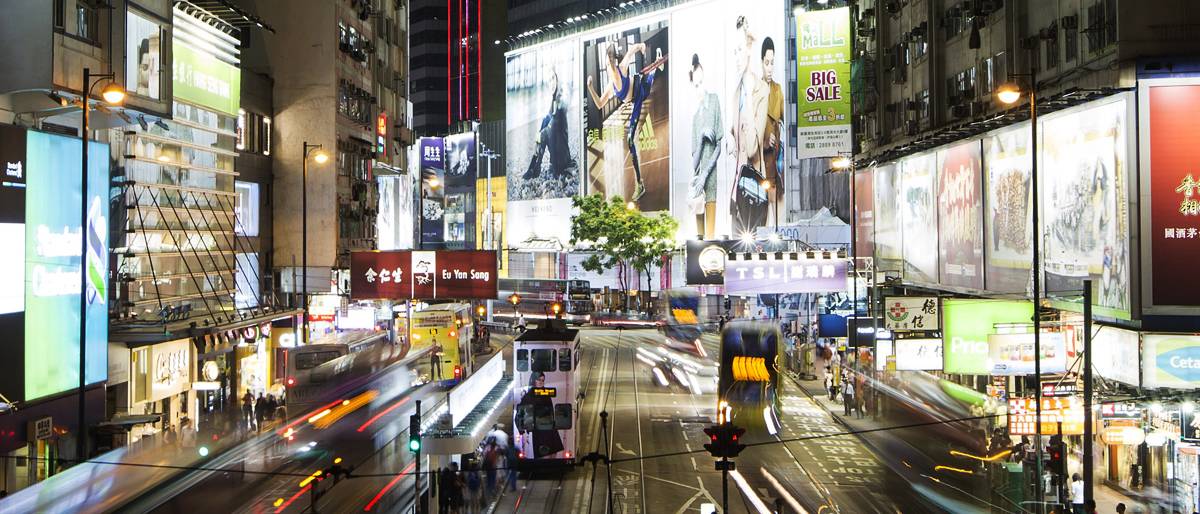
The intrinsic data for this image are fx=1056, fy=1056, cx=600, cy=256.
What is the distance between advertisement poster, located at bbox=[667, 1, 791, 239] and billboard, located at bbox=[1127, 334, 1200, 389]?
6592cm

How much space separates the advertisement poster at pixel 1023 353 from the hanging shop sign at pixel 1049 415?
147cm

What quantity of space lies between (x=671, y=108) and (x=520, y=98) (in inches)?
989

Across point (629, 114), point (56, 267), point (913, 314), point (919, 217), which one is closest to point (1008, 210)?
point (913, 314)

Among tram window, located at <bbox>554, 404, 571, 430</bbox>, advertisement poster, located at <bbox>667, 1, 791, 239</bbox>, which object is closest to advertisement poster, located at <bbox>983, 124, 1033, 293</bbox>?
tram window, located at <bbox>554, 404, 571, 430</bbox>

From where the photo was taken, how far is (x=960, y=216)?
43.5 metres

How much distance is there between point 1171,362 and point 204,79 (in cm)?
3357

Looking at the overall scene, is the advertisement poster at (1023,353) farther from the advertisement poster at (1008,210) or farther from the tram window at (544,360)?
the tram window at (544,360)

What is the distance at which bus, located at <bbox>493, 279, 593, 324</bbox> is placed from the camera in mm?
94250

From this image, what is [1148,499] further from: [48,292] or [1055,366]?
[48,292]

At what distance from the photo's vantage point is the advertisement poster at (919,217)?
4725 centimetres

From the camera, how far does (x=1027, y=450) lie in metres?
33.4

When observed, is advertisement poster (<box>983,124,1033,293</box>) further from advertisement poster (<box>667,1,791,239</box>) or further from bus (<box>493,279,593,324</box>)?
advertisement poster (<box>667,1,791,239</box>)

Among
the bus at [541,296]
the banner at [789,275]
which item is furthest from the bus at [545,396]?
the bus at [541,296]

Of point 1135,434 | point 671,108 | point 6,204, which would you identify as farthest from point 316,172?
point 671,108
